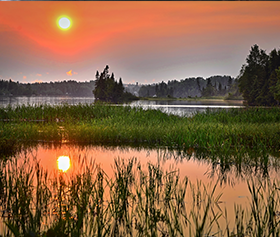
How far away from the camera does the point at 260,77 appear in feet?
232

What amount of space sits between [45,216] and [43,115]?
73.1 feet

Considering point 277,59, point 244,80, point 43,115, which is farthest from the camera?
point 244,80

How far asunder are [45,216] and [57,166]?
5462mm

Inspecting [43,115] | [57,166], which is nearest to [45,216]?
[57,166]

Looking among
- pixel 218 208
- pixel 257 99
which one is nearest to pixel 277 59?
pixel 257 99

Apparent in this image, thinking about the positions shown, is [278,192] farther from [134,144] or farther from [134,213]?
[134,144]

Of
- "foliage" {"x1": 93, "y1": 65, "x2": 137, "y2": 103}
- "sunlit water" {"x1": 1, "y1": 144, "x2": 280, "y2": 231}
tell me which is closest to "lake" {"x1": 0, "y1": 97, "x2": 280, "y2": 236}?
"sunlit water" {"x1": 1, "y1": 144, "x2": 280, "y2": 231}

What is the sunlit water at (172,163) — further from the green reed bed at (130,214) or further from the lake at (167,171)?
the green reed bed at (130,214)

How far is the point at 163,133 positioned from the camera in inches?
694

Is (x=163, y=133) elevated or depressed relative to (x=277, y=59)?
depressed

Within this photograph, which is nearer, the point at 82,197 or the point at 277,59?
the point at 82,197

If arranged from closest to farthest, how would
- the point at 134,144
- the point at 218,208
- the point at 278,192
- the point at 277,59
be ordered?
the point at 218,208, the point at 278,192, the point at 134,144, the point at 277,59

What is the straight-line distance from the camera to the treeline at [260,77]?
2559 inches

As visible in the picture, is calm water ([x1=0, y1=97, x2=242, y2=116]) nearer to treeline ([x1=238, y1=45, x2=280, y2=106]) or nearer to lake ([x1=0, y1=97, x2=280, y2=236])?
treeline ([x1=238, y1=45, x2=280, y2=106])
